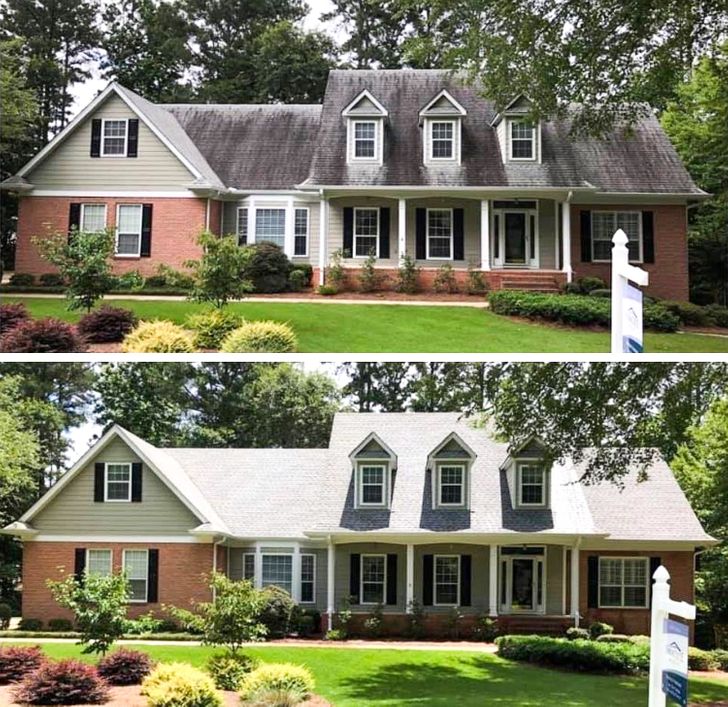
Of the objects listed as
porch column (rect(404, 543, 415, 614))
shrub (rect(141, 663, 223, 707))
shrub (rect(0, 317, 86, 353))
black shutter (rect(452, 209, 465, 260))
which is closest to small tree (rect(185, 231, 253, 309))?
shrub (rect(0, 317, 86, 353))

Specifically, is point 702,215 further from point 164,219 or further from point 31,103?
point 31,103

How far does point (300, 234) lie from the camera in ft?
28.8

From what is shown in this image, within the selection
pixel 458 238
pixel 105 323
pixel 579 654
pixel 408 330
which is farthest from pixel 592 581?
pixel 105 323

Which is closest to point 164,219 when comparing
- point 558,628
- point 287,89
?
point 287,89

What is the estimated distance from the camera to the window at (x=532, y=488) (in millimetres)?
9055

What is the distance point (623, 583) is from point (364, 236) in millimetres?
3380

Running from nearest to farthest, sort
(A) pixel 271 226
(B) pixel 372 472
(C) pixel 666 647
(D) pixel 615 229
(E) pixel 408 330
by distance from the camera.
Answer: (C) pixel 666 647
(E) pixel 408 330
(A) pixel 271 226
(B) pixel 372 472
(D) pixel 615 229

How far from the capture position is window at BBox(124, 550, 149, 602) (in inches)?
351

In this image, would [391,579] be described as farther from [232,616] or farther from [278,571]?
[232,616]

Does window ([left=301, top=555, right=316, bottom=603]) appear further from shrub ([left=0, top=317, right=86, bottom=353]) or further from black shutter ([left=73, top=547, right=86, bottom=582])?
shrub ([left=0, top=317, right=86, bottom=353])

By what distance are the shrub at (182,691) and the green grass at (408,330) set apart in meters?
Result: 2.68

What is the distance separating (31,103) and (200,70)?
1.44 m

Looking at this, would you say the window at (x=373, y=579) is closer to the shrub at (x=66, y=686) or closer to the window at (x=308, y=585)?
the window at (x=308, y=585)

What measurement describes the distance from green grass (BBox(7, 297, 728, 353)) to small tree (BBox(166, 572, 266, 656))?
6.44 feet
